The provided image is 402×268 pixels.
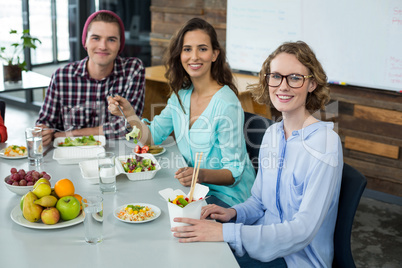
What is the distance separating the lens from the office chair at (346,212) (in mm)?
1505

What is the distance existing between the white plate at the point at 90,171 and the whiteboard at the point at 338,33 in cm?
218

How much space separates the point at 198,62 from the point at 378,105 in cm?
173

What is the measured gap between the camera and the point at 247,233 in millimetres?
1452

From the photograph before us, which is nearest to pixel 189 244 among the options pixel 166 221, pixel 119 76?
pixel 166 221

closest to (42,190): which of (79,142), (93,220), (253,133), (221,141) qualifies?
(93,220)

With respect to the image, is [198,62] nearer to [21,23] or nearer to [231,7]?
[231,7]

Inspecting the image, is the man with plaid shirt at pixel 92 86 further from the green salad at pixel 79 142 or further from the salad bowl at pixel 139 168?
the salad bowl at pixel 139 168

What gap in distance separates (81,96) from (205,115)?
861mm

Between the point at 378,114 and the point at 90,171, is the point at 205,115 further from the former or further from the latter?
the point at 378,114

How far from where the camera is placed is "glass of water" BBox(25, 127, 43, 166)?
2.01 m

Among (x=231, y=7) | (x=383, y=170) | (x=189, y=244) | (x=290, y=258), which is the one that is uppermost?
(x=231, y=7)

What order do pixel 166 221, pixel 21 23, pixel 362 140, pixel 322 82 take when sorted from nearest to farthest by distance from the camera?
pixel 166 221 → pixel 322 82 → pixel 362 140 → pixel 21 23

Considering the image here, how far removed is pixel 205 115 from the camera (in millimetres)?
2250

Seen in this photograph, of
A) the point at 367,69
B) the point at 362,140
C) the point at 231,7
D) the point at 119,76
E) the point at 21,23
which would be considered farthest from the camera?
the point at 21,23
